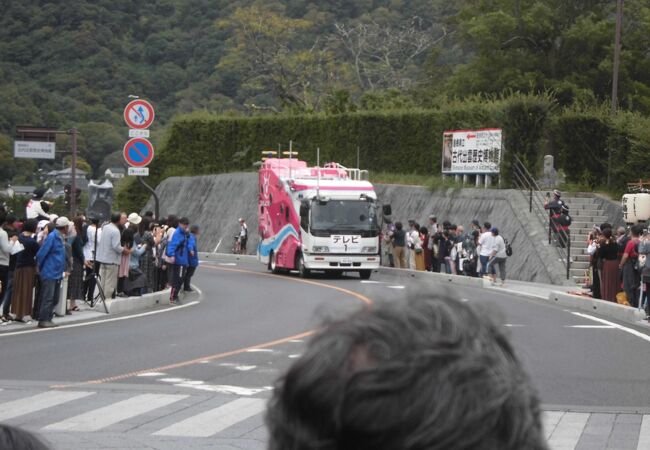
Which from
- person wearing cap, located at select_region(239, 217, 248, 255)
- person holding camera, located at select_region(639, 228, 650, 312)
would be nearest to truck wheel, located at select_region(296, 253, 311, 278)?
person holding camera, located at select_region(639, 228, 650, 312)

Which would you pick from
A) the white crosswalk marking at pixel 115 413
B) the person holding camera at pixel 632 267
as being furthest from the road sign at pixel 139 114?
the white crosswalk marking at pixel 115 413

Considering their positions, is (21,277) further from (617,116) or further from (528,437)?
(617,116)

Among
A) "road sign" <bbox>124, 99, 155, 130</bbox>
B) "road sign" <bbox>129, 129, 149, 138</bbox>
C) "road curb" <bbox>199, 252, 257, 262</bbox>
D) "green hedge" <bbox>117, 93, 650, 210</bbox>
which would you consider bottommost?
"road curb" <bbox>199, 252, 257, 262</bbox>

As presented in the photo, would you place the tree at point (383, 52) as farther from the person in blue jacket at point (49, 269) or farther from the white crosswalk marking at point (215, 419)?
the white crosswalk marking at point (215, 419)

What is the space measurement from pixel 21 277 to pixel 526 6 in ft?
152

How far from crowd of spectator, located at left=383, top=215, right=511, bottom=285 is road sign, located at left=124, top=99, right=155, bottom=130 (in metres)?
10.6

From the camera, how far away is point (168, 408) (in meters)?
12.0

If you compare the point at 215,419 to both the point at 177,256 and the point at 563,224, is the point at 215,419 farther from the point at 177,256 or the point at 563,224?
the point at 563,224

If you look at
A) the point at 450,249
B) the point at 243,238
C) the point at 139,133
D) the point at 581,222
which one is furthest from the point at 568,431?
the point at 243,238

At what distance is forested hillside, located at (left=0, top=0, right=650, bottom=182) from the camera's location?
60.1m

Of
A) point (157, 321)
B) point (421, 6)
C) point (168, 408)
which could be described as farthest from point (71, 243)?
point (421, 6)

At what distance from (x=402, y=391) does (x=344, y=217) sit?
38.4 m

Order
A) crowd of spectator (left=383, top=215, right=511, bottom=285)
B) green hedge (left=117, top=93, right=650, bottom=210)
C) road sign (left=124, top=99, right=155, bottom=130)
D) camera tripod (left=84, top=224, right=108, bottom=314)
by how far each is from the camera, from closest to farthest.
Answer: camera tripod (left=84, top=224, right=108, bottom=314) → road sign (left=124, top=99, right=155, bottom=130) → crowd of spectator (left=383, top=215, right=511, bottom=285) → green hedge (left=117, top=93, right=650, bottom=210)

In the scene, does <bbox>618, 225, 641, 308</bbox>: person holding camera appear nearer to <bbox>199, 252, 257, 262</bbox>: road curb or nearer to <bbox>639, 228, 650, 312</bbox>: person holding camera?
<bbox>639, 228, 650, 312</bbox>: person holding camera
